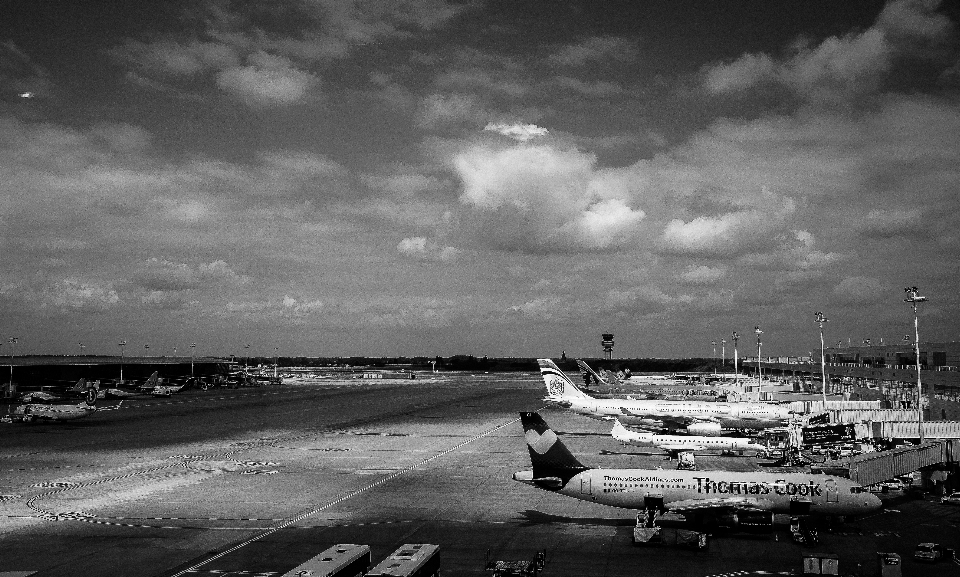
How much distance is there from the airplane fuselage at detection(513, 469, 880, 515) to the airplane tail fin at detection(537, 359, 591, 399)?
72998mm

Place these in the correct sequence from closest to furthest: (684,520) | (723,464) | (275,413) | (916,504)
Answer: (684,520), (916,504), (723,464), (275,413)

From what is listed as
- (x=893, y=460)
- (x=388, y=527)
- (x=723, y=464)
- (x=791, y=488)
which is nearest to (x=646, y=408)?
(x=723, y=464)

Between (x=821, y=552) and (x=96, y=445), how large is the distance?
9539cm

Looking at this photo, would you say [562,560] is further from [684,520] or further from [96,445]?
[96,445]

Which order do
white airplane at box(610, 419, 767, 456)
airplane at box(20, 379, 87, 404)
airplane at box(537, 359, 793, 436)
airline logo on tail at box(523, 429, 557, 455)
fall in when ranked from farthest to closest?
airplane at box(20, 379, 87, 404) → airplane at box(537, 359, 793, 436) → white airplane at box(610, 419, 767, 456) → airline logo on tail at box(523, 429, 557, 455)

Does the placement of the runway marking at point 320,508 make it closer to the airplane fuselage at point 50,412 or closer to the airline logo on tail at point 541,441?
the airline logo on tail at point 541,441

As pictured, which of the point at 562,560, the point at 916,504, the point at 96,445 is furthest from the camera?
the point at 96,445

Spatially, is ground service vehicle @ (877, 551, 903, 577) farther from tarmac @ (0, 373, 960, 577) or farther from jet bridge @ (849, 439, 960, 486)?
jet bridge @ (849, 439, 960, 486)

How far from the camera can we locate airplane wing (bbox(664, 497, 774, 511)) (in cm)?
5338

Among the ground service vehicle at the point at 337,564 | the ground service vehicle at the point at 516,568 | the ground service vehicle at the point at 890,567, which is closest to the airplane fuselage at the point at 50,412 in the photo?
the ground service vehicle at the point at 516,568

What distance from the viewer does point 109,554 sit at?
49312 mm

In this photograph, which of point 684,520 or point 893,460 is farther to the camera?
point 893,460

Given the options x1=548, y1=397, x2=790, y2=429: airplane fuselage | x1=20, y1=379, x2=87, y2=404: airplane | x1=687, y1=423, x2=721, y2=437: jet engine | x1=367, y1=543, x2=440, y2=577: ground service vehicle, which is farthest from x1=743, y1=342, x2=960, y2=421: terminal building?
x1=20, y1=379, x2=87, y2=404: airplane

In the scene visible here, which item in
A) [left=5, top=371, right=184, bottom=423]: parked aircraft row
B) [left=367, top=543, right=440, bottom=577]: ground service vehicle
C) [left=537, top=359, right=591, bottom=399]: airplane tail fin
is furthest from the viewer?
[left=537, top=359, right=591, bottom=399]: airplane tail fin
